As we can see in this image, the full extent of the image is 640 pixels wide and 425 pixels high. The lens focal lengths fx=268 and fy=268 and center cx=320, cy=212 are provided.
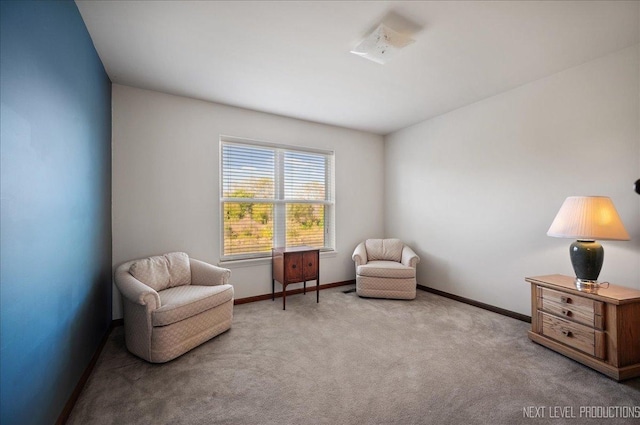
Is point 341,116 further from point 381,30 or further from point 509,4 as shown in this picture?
point 509,4

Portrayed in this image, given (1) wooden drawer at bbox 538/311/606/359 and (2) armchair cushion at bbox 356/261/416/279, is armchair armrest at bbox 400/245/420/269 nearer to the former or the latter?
(2) armchair cushion at bbox 356/261/416/279

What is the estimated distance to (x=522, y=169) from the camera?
311 centimetres

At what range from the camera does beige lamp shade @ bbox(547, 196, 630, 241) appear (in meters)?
2.14

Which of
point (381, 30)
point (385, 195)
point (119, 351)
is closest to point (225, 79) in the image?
point (381, 30)

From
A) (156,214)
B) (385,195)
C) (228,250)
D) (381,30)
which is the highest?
(381,30)

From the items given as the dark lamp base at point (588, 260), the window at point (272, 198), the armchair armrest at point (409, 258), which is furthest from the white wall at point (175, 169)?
the dark lamp base at point (588, 260)

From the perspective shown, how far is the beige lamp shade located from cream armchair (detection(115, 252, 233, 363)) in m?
3.18

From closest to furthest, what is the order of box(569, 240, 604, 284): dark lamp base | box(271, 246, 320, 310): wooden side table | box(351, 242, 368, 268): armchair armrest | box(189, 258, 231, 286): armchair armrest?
1. box(569, 240, 604, 284): dark lamp base
2. box(189, 258, 231, 286): armchair armrest
3. box(271, 246, 320, 310): wooden side table
4. box(351, 242, 368, 268): armchair armrest

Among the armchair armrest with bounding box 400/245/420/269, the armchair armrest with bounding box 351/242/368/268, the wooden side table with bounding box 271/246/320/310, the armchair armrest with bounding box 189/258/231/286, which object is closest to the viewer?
the armchair armrest with bounding box 189/258/231/286

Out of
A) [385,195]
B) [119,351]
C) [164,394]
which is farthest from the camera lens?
[385,195]

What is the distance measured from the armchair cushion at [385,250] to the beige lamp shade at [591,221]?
217 cm

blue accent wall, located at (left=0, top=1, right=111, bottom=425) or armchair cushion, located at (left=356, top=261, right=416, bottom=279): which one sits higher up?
blue accent wall, located at (left=0, top=1, right=111, bottom=425)

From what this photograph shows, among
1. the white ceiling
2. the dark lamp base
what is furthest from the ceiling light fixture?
the dark lamp base

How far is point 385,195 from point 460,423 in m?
3.84
